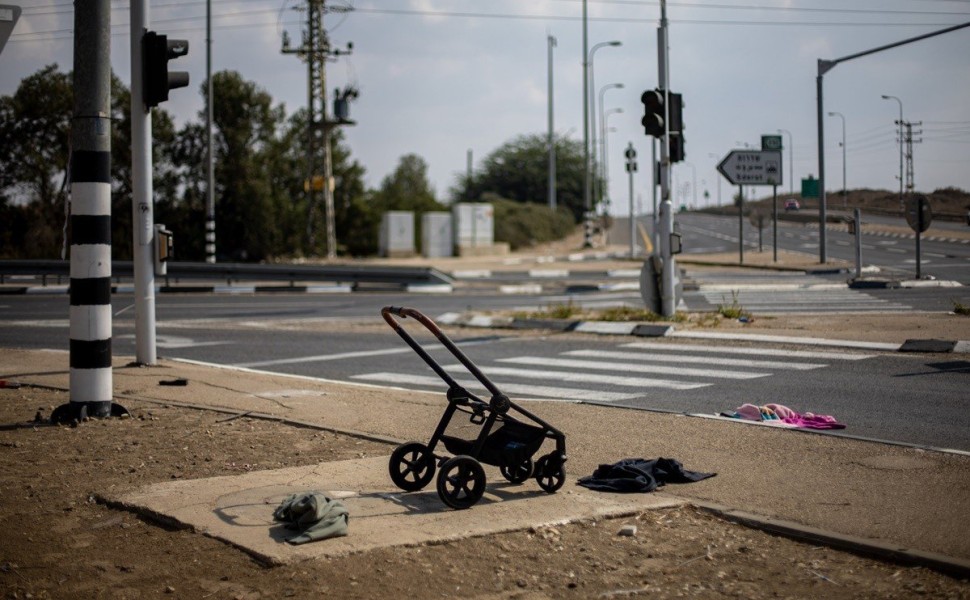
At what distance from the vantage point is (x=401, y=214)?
50.0m

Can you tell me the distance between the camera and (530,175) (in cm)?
9119

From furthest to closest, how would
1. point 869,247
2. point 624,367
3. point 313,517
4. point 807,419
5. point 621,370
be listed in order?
point 869,247
point 624,367
point 621,370
point 807,419
point 313,517

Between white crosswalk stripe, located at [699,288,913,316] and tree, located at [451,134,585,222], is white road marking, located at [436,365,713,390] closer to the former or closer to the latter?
white crosswalk stripe, located at [699,288,913,316]

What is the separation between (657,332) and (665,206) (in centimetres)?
248

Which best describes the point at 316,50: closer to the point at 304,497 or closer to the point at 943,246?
the point at 943,246

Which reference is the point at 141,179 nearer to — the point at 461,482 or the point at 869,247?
the point at 461,482

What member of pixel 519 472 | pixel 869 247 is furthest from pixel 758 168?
pixel 519 472

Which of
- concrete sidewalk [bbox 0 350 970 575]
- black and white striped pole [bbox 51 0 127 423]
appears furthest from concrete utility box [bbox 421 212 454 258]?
black and white striped pole [bbox 51 0 127 423]

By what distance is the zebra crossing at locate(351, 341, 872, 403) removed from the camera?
36.6 ft

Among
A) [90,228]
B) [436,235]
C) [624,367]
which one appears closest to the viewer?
[90,228]

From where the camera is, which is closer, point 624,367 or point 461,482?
point 461,482

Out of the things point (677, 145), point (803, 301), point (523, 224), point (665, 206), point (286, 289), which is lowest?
point (803, 301)

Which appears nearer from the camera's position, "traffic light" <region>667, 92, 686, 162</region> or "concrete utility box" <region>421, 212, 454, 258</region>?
"traffic light" <region>667, 92, 686, 162</region>

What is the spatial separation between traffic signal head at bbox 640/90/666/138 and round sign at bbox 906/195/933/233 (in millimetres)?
10561
